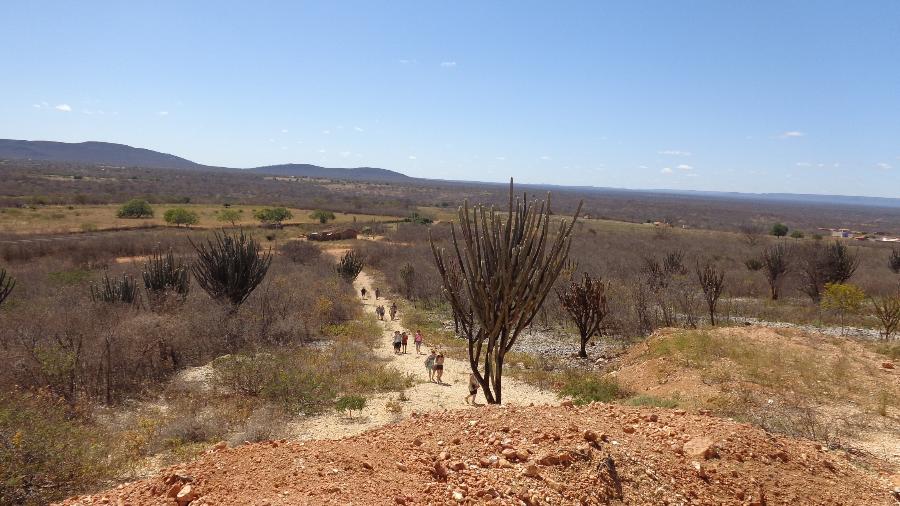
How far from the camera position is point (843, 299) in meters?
19.3

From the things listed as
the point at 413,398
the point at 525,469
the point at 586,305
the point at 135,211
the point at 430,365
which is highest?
the point at 135,211

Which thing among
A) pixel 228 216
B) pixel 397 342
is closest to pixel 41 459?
pixel 397 342

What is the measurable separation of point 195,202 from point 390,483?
72.5m

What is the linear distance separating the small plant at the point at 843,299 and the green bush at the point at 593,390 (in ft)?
44.4

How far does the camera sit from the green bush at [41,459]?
17.8ft

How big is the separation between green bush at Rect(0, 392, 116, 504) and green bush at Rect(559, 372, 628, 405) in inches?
307

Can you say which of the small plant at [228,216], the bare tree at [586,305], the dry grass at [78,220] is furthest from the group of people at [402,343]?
the small plant at [228,216]

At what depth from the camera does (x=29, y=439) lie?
19.0 feet

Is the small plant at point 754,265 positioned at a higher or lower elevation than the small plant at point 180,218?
lower

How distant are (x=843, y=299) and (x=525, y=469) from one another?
68.8 feet

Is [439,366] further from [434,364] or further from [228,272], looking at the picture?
[228,272]

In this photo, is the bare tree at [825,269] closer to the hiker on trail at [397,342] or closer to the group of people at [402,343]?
the group of people at [402,343]

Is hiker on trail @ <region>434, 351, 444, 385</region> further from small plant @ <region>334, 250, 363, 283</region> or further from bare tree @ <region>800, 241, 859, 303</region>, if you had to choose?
bare tree @ <region>800, 241, 859, 303</region>

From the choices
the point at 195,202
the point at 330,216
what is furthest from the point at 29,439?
the point at 195,202
